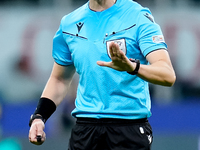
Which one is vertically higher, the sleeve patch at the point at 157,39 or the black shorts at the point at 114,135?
the sleeve patch at the point at 157,39

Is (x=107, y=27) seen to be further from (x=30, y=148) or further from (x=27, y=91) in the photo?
(x=27, y=91)

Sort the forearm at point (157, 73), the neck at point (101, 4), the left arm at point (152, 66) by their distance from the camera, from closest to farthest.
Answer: the left arm at point (152, 66), the forearm at point (157, 73), the neck at point (101, 4)

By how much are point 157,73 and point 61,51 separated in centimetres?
98

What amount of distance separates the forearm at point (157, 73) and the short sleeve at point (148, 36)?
15 cm

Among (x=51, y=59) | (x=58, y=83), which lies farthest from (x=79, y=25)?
(x=51, y=59)

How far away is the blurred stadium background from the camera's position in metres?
9.20

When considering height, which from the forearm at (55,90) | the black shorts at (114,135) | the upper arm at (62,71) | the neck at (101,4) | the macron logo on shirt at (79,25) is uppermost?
the neck at (101,4)

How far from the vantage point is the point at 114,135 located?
108 inches

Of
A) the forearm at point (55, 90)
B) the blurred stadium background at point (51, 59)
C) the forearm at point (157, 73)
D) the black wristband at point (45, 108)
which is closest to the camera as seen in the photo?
the forearm at point (157, 73)

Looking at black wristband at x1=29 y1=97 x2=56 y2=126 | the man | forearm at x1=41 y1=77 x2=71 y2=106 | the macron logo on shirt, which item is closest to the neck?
the man

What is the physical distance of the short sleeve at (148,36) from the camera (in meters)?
2.61

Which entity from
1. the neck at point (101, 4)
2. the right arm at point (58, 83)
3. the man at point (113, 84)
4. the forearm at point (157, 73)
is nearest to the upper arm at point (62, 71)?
the right arm at point (58, 83)

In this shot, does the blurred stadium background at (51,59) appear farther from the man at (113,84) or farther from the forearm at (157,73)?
the forearm at (157,73)

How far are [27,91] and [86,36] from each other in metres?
7.36
